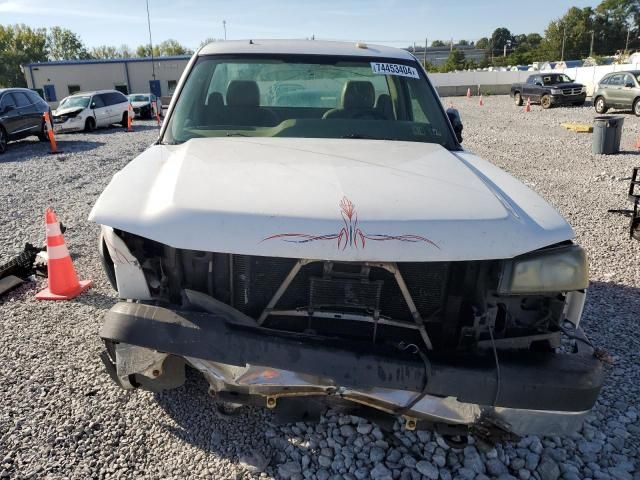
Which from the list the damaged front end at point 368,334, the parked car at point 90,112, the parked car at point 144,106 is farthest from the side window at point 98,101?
the damaged front end at point 368,334

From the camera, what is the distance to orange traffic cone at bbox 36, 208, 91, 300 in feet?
13.7

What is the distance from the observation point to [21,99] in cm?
1392

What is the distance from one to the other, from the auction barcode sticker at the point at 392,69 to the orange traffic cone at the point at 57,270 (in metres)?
2.81

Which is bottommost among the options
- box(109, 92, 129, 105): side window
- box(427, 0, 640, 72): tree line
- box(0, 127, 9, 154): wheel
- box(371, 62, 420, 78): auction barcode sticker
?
box(0, 127, 9, 154): wheel

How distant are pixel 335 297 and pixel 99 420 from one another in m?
1.51

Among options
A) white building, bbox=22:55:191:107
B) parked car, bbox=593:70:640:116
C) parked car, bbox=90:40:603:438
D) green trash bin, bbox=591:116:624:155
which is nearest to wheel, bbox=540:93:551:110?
parked car, bbox=593:70:640:116

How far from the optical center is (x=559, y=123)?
17.7 metres

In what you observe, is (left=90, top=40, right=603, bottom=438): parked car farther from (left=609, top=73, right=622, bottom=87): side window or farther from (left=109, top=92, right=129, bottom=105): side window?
(left=609, top=73, right=622, bottom=87): side window

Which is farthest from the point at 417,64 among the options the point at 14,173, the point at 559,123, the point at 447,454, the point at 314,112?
the point at 559,123

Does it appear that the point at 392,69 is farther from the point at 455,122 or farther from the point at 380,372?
the point at 380,372

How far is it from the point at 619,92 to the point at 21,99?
19806 millimetres

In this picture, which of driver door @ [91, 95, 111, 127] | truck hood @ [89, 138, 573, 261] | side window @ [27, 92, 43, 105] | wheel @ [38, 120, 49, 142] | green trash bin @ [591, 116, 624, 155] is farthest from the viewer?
driver door @ [91, 95, 111, 127]

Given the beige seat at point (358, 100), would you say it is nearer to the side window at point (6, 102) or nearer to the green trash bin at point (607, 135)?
the green trash bin at point (607, 135)

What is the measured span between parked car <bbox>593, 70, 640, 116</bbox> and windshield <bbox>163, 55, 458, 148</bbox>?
18342 mm
